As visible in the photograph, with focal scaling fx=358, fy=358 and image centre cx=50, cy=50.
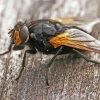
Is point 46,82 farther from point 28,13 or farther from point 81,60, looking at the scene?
point 28,13

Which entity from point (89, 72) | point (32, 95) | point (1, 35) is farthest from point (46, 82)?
point (1, 35)

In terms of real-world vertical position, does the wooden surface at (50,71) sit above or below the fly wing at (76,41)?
below

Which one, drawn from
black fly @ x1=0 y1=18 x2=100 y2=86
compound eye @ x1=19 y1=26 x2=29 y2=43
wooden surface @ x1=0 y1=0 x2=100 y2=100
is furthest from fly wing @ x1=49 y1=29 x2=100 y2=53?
compound eye @ x1=19 y1=26 x2=29 y2=43

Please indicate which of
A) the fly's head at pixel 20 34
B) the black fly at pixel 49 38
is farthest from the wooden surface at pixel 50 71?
the fly's head at pixel 20 34

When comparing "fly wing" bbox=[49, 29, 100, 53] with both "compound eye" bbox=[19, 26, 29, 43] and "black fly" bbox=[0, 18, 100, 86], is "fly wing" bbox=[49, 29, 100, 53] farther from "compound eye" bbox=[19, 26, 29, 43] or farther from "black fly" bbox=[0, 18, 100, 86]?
"compound eye" bbox=[19, 26, 29, 43]

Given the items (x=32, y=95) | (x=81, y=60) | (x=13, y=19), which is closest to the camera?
(x=32, y=95)

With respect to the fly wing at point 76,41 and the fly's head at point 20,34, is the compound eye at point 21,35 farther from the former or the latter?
the fly wing at point 76,41

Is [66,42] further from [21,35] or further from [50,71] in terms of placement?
[21,35]

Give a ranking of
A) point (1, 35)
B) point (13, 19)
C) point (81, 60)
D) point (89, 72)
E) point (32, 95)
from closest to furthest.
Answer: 1. point (32, 95)
2. point (89, 72)
3. point (81, 60)
4. point (1, 35)
5. point (13, 19)
